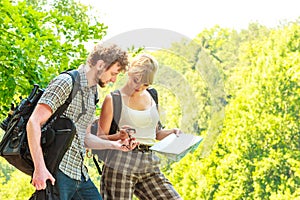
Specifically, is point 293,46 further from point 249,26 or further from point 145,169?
point 145,169

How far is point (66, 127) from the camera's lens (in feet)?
7.72

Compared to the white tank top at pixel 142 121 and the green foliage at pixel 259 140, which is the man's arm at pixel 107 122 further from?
the green foliage at pixel 259 140

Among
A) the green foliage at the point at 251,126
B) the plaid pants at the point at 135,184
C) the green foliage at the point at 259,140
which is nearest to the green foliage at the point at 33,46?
the plaid pants at the point at 135,184

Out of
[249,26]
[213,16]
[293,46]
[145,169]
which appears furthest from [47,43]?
[213,16]

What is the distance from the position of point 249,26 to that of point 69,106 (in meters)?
15.1

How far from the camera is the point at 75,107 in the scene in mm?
2408

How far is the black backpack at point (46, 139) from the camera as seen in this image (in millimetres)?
2338

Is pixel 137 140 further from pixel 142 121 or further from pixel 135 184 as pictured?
pixel 135 184

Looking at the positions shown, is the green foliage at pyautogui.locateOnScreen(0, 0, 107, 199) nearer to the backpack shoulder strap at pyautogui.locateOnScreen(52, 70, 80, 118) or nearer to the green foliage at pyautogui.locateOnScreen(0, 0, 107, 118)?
the green foliage at pyautogui.locateOnScreen(0, 0, 107, 118)

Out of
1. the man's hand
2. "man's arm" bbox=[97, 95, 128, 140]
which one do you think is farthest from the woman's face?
the man's hand

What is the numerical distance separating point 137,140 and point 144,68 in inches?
10.5

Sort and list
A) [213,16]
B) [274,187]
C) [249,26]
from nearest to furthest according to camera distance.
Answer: [274,187] < [249,26] < [213,16]

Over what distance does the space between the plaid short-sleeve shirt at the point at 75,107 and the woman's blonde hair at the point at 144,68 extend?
15cm

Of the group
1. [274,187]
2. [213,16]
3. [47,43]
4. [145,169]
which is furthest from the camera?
[213,16]
